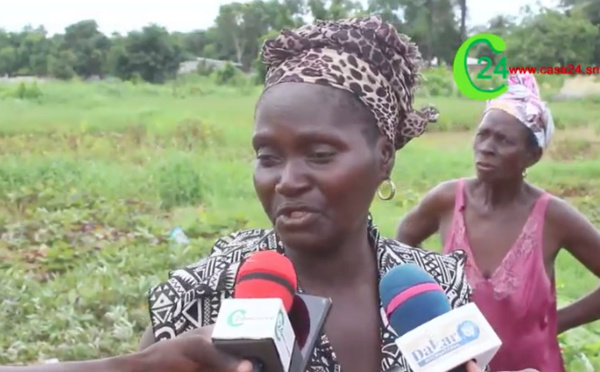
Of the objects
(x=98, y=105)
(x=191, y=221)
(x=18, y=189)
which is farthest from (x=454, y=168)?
(x=98, y=105)

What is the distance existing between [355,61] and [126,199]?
7986mm

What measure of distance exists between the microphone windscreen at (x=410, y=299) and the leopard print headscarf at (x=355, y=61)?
43 cm

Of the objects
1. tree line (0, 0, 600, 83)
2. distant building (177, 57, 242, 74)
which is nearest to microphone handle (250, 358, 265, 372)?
tree line (0, 0, 600, 83)

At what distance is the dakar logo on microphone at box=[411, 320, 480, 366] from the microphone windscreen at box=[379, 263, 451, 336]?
66mm

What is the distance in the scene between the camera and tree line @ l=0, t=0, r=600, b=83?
25703 millimetres

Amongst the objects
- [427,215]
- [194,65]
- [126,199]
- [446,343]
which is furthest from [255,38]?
[446,343]

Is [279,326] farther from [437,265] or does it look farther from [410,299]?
[437,265]

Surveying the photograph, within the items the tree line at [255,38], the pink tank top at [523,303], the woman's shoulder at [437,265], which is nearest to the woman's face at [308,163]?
the woman's shoulder at [437,265]

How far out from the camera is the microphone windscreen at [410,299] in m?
1.30

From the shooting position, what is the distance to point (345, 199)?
1.65 metres

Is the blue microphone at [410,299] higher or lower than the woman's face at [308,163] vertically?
lower

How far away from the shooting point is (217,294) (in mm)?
1604

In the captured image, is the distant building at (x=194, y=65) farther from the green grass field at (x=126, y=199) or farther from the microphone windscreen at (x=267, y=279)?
the microphone windscreen at (x=267, y=279)

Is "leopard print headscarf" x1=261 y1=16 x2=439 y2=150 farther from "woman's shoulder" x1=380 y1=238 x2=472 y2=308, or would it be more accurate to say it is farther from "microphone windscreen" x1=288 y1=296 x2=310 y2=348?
"microphone windscreen" x1=288 y1=296 x2=310 y2=348
